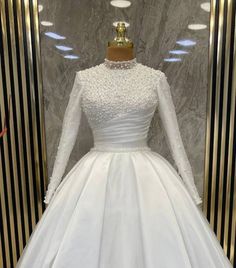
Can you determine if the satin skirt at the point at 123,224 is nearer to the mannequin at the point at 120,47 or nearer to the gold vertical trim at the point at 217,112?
the mannequin at the point at 120,47

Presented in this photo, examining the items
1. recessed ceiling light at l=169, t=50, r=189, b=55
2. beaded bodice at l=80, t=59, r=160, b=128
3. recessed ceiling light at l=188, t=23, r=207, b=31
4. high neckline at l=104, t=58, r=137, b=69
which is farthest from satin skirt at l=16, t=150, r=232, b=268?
recessed ceiling light at l=188, t=23, r=207, b=31

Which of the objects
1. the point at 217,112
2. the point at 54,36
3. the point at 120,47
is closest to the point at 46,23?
the point at 54,36

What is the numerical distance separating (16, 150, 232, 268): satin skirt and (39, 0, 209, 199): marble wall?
23.6 inches

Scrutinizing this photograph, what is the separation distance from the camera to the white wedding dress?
0.91m

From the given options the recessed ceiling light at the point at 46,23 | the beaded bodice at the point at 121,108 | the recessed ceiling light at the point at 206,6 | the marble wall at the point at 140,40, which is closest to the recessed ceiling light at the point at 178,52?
the marble wall at the point at 140,40

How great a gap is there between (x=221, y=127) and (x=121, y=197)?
853mm

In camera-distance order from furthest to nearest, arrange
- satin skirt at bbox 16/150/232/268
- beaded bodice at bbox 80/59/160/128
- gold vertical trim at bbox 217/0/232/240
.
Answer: gold vertical trim at bbox 217/0/232/240, beaded bodice at bbox 80/59/160/128, satin skirt at bbox 16/150/232/268

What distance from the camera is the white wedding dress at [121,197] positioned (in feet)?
3.00

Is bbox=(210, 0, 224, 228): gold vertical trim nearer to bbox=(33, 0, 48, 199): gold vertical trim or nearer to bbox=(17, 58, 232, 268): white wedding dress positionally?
bbox=(17, 58, 232, 268): white wedding dress

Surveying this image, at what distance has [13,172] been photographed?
164 centimetres

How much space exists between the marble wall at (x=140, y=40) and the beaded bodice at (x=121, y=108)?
45 cm

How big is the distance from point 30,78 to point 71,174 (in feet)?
2.29

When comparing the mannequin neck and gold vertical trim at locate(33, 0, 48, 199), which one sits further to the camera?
gold vertical trim at locate(33, 0, 48, 199)

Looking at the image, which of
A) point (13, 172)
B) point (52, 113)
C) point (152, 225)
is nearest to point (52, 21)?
point (52, 113)
